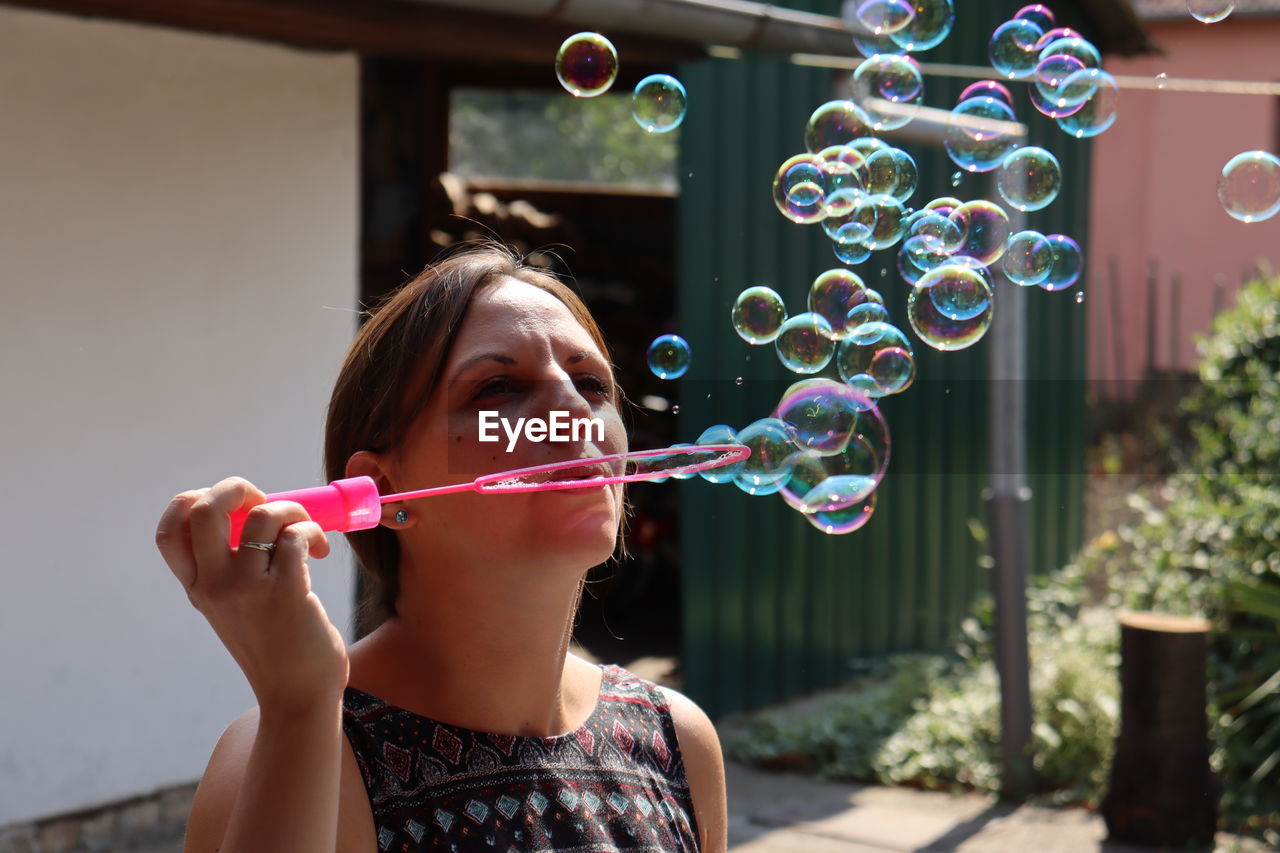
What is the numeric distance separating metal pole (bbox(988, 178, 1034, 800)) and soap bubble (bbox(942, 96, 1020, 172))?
8.28ft

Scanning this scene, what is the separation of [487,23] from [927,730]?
3.37 meters

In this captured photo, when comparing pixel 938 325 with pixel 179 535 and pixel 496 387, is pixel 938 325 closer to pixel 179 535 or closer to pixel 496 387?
pixel 496 387

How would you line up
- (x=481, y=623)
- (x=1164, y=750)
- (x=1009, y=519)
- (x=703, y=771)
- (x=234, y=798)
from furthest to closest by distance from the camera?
1. (x=1009, y=519)
2. (x=1164, y=750)
3. (x=703, y=771)
4. (x=481, y=623)
5. (x=234, y=798)

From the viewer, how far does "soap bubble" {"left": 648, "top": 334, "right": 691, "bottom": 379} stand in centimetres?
232

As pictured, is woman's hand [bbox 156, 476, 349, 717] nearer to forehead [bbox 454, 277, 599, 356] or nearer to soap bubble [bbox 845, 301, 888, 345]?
forehead [bbox 454, 277, 599, 356]

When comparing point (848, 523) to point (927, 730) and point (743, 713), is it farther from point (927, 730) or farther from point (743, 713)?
point (743, 713)

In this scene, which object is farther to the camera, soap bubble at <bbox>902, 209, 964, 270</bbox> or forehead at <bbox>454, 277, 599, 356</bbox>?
soap bubble at <bbox>902, 209, 964, 270</bbox>

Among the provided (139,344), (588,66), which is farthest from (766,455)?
(139,344)

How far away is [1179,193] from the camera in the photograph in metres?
14.7

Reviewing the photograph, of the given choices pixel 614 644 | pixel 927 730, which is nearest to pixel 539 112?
pixel 614 644

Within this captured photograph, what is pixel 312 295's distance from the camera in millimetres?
4391

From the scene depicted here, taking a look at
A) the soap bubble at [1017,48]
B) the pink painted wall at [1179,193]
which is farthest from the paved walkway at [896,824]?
the pink painted wall at [1179,193]

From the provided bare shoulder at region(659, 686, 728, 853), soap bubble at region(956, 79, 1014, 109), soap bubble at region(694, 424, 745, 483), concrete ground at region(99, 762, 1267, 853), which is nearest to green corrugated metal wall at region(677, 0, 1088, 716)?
concrete ground at region(99, 762, 1267, 853)

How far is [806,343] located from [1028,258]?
17.2 inches
